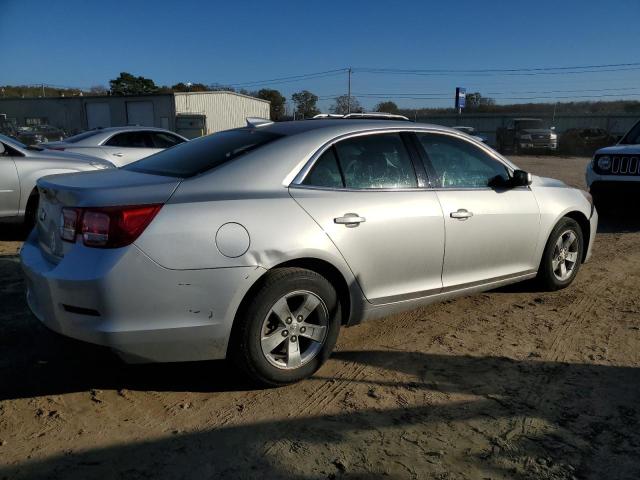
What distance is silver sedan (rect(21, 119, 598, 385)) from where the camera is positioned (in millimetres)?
Answer: 2824

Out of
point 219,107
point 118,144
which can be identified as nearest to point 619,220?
point 118,144

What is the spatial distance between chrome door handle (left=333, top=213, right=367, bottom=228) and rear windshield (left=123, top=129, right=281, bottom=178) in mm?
690

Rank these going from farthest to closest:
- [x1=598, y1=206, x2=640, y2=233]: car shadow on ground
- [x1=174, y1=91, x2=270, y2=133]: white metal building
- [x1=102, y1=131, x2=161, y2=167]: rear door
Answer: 1. [x1=174, y1=91, x2=270, y2=133]: white metal building
2. [x1=102, y1=131, x2=161, y2=167]: rear door
3. [x1=598, y1=206, x2=640, y2=233]: car shadow on ground

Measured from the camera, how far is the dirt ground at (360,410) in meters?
2.58

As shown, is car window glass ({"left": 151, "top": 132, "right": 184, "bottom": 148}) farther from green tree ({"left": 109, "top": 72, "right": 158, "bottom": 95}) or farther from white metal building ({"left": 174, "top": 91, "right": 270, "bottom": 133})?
green tree ({"left": 109, "top": 72, "right": 158, "bottom": 95})

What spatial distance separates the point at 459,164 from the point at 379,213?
107 cm

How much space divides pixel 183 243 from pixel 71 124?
46798 mm

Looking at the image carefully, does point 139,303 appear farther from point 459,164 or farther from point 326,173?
point 459,164

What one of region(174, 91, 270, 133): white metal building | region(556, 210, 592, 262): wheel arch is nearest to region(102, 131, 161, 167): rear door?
region(556, 210, 592, 262): wheel arch

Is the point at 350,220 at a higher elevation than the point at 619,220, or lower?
higher

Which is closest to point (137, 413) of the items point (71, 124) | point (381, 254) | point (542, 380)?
point (381, 254)

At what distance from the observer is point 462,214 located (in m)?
4.04

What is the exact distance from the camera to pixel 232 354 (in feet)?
10.3

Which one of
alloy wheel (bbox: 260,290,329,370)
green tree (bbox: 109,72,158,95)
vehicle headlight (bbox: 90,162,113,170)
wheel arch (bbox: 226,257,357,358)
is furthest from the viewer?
green tree (bbox: 109,72,158,95)
